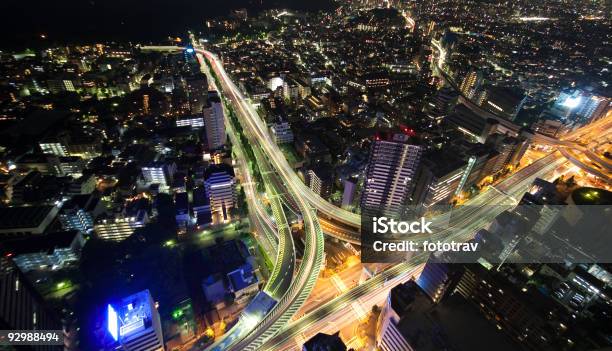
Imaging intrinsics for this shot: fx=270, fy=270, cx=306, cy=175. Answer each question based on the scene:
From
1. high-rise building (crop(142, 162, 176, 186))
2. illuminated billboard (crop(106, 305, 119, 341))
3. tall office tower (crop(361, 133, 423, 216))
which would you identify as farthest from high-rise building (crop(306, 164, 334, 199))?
illuminated billboard (crop(106, 305, 119, 341))

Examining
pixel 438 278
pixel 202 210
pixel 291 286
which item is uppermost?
pixel 438 278

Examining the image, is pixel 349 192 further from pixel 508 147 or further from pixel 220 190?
pixel 508 147

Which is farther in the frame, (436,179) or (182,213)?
(182,213)

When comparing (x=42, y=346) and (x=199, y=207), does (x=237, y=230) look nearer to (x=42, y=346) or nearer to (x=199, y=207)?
(x=199, y=207)

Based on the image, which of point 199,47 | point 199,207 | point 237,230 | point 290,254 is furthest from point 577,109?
point 199,47

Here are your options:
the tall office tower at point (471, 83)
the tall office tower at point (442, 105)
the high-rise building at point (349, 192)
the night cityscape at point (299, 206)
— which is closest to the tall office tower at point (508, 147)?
the night cityscape at point (299, 206)

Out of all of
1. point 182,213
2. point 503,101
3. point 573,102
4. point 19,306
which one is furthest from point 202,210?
point 573,102

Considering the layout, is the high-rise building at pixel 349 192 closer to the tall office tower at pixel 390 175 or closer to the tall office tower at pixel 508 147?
the tall office tower at pixel 390 175
